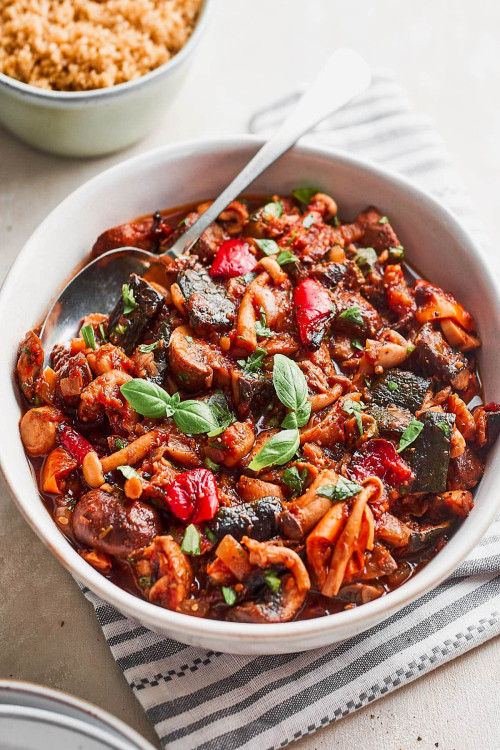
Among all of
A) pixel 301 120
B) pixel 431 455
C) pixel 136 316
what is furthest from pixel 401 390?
pixel 301 120

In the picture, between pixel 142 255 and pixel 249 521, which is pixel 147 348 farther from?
pixel 249 521

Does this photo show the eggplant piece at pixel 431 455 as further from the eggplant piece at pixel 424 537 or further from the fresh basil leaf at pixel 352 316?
the fresh basil leaf at pixel 352 316

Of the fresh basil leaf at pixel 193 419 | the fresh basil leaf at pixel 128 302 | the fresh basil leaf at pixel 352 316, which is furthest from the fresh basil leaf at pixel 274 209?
the fresh basil leaf at pixel 193 419

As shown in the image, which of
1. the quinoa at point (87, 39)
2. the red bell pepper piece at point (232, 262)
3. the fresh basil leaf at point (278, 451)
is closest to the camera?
the fresh basil leaf at point (278, 451)

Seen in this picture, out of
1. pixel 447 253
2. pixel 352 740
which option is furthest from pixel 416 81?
pixel 352 740

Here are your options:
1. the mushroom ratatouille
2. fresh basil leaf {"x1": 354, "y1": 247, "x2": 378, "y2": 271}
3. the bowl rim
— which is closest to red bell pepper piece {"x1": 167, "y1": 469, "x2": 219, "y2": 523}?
the mushroom ratatouille

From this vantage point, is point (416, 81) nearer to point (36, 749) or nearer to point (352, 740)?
point (352, 740)
